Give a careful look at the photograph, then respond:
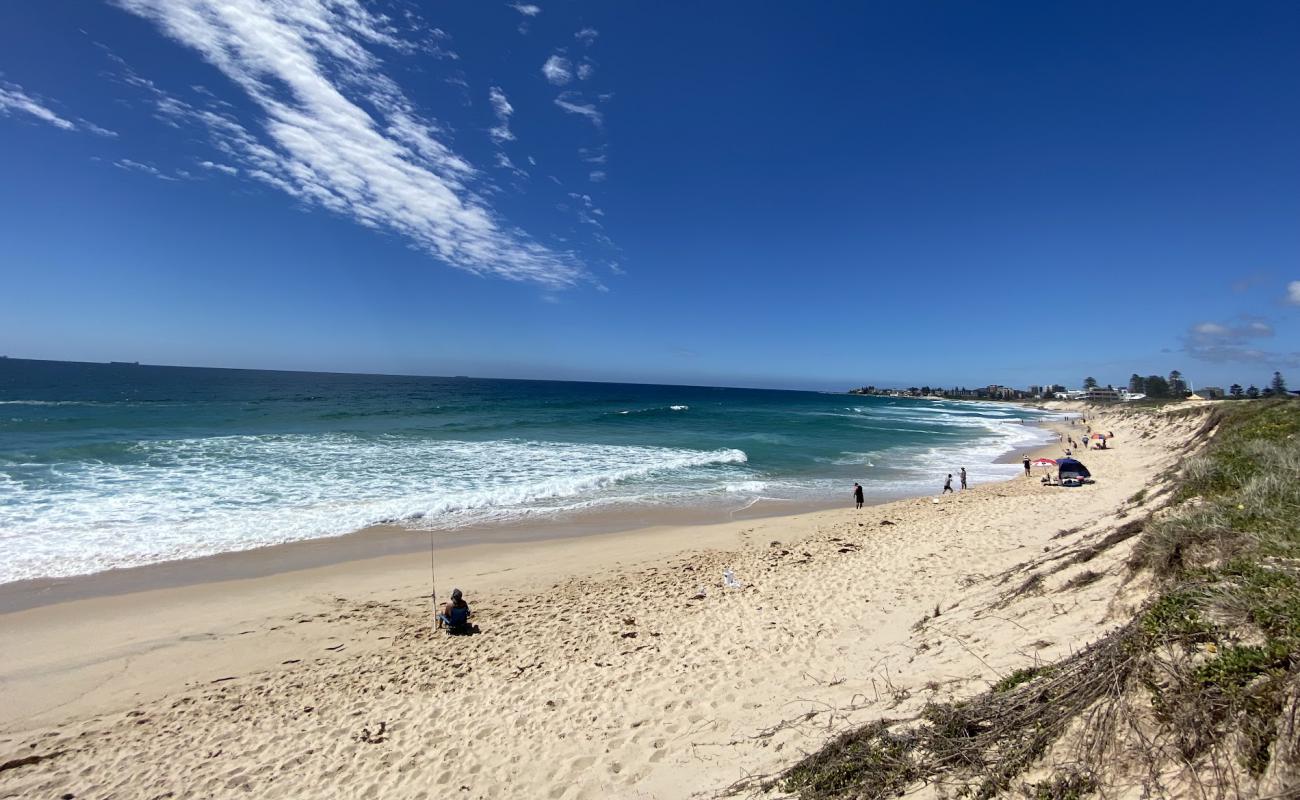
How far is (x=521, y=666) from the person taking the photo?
7879 millimetres

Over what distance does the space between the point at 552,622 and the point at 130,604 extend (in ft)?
28.0

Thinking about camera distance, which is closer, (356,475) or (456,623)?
(456,623)

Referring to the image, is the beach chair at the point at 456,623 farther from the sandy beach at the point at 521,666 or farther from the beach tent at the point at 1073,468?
the beach tent at the point at 1073,468

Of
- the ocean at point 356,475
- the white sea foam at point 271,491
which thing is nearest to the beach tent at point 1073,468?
the ocean at point 356,475

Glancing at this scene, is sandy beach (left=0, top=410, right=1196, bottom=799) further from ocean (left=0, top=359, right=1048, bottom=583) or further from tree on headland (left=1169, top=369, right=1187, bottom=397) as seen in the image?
tree on headland (left=1169, top=369, right=1187, bottom=397)

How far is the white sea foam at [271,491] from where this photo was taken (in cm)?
1345

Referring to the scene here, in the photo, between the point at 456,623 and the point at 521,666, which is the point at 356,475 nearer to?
the point at 456,623

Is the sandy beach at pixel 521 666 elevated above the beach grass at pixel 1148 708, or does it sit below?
below

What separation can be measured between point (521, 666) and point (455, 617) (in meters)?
1.92

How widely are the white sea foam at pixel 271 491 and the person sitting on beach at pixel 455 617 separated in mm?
7416

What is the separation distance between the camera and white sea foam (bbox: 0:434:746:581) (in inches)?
529

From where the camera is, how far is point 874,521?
16.2 m

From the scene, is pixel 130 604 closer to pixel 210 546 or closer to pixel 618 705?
pixel 210 546

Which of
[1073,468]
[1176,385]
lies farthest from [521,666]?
[1176,385]
